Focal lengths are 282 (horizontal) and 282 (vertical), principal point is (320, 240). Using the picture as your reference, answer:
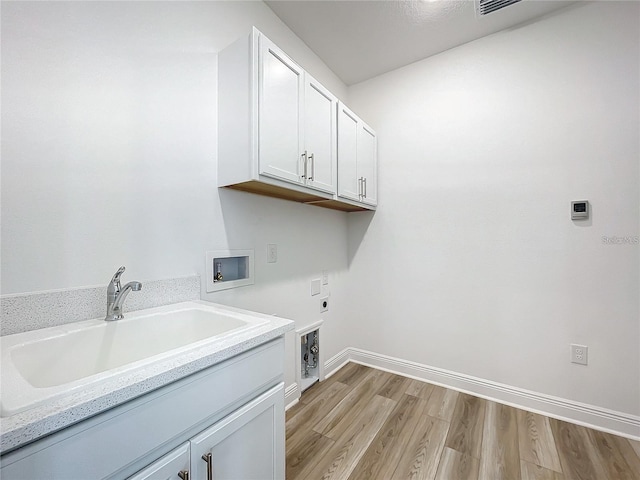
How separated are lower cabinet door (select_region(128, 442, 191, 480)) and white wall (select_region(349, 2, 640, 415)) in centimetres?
201

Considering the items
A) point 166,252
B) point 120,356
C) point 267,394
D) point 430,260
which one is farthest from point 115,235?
point 430,260

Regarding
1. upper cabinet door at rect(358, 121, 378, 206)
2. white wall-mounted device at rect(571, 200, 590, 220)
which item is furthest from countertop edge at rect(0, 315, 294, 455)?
white wall-mounted device at rect(571, 200, 590, 220)

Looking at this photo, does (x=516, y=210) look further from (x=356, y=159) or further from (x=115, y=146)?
(x=115, y=146)

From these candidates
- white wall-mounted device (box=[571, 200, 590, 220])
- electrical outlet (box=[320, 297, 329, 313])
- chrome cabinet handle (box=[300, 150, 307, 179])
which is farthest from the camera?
electrical outlet (box=[320, 297, 329, 313])

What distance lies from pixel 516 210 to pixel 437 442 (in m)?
1.58

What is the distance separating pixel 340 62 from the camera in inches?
94.7

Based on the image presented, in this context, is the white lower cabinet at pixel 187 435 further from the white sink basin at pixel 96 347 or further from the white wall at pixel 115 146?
the white wall at pixel 115 146

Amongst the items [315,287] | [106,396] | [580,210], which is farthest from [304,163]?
[580,210]

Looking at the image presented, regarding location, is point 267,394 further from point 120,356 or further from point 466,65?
point 466,65

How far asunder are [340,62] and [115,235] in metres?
2.20

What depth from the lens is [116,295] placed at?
40.9 inches

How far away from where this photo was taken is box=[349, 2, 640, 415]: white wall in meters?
1.69

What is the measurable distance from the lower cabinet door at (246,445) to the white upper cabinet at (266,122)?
95cm

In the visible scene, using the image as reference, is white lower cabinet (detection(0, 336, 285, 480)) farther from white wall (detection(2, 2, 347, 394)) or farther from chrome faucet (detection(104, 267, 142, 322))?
white wall (detection(2, 2, 347, 394))
